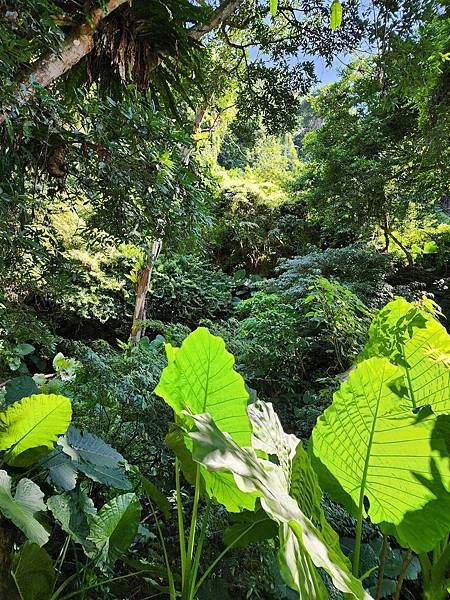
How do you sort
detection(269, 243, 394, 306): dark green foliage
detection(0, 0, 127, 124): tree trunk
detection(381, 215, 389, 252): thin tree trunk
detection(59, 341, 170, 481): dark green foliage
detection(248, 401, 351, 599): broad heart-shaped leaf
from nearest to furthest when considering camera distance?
detection(248, 401, 351, 599): broad heart-shaped leaf
detection(0, 0, 127, 124): tree trunk
detection(59, 341, 170, 481): dark green foliage
detection(269, 243, 394, 306): dark green foliage
detection(381, 215, 389, 252): thin tree trunk

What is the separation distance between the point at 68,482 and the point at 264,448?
57cm

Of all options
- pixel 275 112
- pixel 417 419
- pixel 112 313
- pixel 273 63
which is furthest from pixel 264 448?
pixel 112 313

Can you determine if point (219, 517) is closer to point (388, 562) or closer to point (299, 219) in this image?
point (388, 562)

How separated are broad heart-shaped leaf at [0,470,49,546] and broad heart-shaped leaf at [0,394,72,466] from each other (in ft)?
0.36

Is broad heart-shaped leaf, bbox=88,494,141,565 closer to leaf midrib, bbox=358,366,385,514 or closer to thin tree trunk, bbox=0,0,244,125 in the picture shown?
leaf midrib, bbox=358,366,385,514

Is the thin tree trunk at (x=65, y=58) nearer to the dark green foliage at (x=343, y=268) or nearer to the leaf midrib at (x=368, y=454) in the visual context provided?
the leaf midrib at (x=368, y=454)

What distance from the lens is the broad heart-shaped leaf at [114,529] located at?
3.10 ft

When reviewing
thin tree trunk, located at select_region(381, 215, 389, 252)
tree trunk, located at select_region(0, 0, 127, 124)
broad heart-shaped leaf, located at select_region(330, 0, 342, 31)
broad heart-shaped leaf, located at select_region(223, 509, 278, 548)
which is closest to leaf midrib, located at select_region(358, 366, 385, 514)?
broad heart-shaped leaf, located at select_region(223, 509, 278, 548)

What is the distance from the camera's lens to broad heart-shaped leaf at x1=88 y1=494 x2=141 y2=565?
944mm

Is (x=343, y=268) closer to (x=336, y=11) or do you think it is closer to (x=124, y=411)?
(x=124, y=411)

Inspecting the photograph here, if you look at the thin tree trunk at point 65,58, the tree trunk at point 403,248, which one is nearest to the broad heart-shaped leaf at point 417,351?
the thin tree trunk at point 65,58

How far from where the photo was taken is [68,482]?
38.9 inches

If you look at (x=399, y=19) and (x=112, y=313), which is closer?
(x=399, y=19)

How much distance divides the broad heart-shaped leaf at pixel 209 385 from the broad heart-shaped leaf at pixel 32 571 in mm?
396
